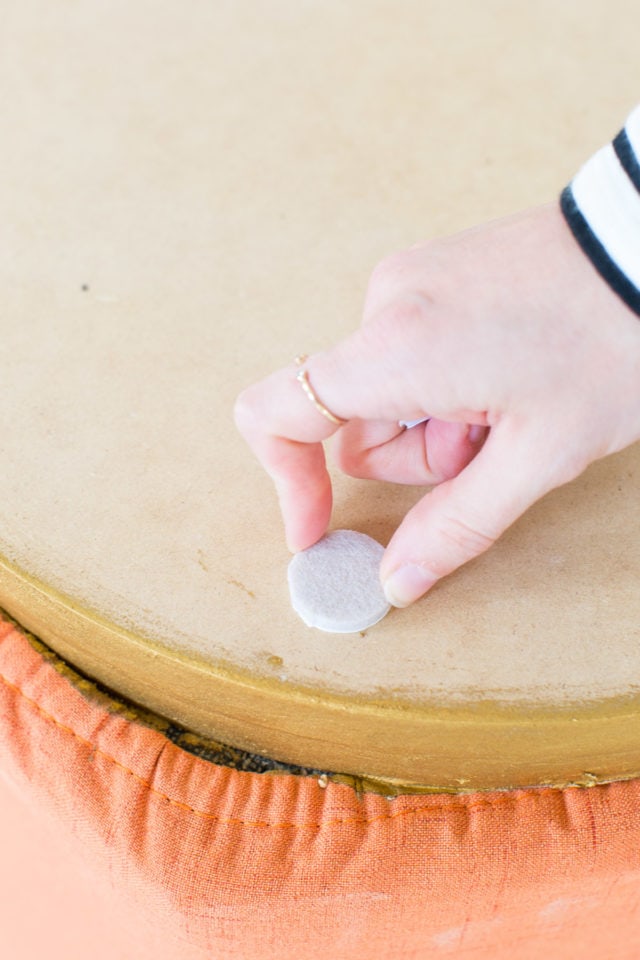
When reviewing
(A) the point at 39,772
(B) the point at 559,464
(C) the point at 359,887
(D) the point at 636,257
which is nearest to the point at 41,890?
(A) the point at 39,772

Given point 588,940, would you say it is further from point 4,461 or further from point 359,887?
point 4,461

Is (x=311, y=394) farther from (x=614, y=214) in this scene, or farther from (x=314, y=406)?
(x=614, y=214)

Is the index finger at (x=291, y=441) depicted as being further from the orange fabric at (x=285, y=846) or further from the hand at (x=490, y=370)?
→ the orange fabric at (x=285, y=846)

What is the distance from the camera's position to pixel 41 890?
0.80m

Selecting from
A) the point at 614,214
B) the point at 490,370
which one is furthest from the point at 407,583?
the point at 614,214

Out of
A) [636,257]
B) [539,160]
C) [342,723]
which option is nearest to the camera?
[636,257]

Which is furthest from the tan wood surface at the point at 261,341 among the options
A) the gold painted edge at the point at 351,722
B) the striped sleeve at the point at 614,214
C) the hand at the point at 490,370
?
the striped sleeve at the point at 614,214

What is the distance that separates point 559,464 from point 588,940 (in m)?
0.47

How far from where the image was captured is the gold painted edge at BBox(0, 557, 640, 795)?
588 millimetres

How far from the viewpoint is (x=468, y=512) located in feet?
1.78

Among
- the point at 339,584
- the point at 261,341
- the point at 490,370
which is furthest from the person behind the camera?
the point at 261,341

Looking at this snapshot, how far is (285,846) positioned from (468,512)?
287 millimetres

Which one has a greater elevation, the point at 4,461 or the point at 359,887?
the point at 4,461

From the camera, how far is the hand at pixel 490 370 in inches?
19.9
